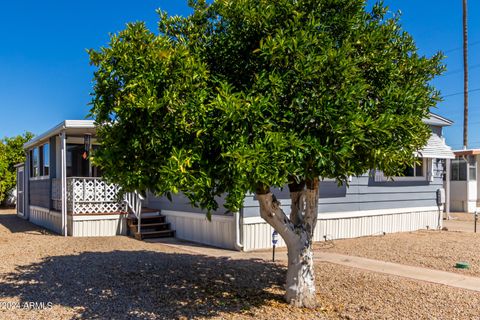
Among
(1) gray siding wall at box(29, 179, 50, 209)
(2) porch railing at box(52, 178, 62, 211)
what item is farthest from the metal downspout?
(1) gray siding wall at box(29, 179, 50, 209)

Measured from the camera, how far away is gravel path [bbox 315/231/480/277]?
815cm

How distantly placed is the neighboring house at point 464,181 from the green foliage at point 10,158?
73.3 feet

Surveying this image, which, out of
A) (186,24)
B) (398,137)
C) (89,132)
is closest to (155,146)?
(186,24)

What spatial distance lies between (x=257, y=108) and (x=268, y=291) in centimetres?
304

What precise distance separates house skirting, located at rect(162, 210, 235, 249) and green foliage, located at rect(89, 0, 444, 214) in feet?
16.7

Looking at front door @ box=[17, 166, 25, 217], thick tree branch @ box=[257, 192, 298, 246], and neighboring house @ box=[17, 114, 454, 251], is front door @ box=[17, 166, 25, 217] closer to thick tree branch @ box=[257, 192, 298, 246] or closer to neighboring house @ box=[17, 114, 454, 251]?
neighboring house @ box=[17, 114, 454, 251]

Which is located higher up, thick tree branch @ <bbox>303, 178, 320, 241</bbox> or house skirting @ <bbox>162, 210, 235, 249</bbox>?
thick tree branch @ <bbox>303, 178, 320, 241</bbox>

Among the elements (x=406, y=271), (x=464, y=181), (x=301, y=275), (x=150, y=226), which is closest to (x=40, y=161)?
(x=150, y=226)

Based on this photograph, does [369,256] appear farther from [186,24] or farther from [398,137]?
[186,24]

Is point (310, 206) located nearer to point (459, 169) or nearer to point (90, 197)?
point (90, 197)

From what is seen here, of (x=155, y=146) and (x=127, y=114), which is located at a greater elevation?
(x=127, y=114)

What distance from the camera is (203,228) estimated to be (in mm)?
10438

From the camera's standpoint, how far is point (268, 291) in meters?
6.00

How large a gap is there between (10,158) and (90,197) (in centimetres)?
1493
